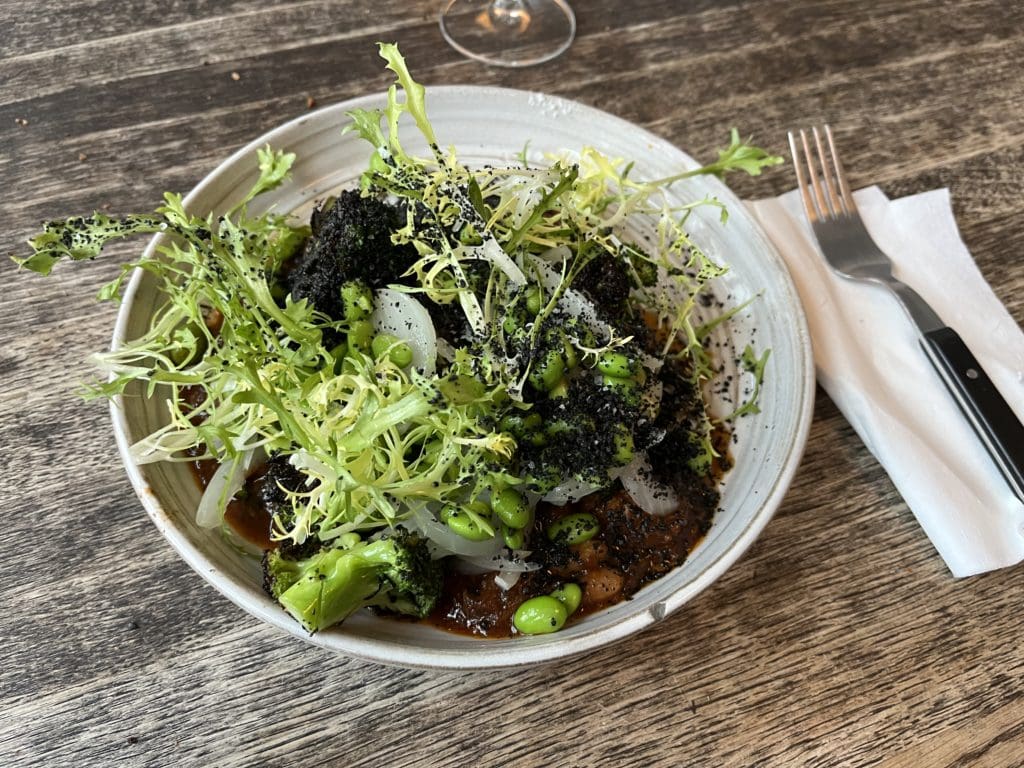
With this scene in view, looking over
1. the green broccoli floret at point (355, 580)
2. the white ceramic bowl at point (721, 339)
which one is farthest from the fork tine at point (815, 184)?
the green broccoli floret at point (355, 580)

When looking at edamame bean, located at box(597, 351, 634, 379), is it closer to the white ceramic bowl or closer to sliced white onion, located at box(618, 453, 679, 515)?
sliced white onion, located at box(618, 453, 679, 515)

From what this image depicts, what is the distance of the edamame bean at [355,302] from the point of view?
1618 millimetres

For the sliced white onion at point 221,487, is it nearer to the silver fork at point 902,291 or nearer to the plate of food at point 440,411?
the plate of food at point 440,411

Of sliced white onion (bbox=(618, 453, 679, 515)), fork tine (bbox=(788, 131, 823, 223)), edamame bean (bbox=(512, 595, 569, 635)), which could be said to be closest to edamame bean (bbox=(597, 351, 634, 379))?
sliced white onion (bbox=(618, 453, 679, 515))

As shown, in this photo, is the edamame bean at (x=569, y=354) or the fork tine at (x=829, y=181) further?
the fork tine at (x=829, y=181)

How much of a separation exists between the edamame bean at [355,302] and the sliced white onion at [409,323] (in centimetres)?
4

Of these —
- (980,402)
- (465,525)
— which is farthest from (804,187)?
(465,525)

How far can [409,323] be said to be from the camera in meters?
1.64

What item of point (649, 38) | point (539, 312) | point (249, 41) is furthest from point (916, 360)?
point (249, 41)

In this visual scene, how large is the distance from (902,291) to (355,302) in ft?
5.09

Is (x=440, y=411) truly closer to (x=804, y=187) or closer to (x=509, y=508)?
(x=509, y=508)

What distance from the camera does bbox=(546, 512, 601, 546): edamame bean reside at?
163 cm

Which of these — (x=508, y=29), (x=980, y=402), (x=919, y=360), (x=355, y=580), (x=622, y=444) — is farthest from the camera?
(x=508, y=29)

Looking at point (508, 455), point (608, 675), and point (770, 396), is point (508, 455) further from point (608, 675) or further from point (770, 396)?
point (770, 396)
